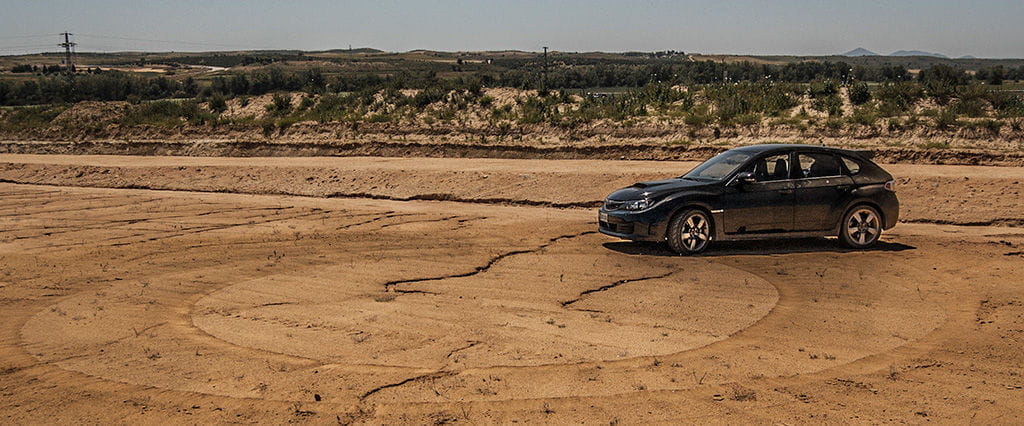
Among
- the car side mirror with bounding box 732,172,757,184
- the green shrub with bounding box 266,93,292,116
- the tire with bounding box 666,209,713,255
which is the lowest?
the tire with bounding box 666,209,713,255

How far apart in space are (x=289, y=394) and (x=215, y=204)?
551 inches

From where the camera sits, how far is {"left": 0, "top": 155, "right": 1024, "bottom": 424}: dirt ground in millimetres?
6699

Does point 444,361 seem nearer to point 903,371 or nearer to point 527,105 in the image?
point 903,371

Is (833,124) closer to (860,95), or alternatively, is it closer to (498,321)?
A: (860,95)

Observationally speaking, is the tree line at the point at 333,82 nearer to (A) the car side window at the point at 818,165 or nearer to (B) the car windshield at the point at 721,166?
(B) the car windshield at the point at 721,166

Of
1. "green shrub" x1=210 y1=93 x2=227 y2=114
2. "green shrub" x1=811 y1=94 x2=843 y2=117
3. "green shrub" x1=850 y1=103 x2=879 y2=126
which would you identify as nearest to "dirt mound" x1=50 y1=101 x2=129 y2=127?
"green shrub" x1=210 y1=93 x2=227 y2=114

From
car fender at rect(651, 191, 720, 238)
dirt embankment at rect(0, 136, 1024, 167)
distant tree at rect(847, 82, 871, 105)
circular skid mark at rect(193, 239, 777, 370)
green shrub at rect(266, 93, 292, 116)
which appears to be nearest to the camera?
circular skid mark at rect(193, 239, 777, 370)

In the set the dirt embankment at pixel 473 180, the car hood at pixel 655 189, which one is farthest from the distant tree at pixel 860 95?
the car hood at pixel 655 189

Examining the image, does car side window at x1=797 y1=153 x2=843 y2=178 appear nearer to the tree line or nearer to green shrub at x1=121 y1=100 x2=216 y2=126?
green shrub at x1=121 y1=100 x2=216 y2=126

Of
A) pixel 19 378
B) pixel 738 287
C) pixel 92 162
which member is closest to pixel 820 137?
pixel 738 287

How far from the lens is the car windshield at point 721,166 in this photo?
12875 mm

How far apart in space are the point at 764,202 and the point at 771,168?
58 centimetres

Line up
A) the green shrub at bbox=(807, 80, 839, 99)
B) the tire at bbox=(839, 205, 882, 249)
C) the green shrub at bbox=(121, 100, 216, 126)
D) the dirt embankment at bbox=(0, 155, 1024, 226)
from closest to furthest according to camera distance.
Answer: the tire at bbox=(839, 205, 882, 249), the dirt embankment at bbox=(0, 155, 1024, 226), the green shrub at bbox=(807, 80, 839, 99), the green shrub at bbox=(121, 100, 216, 126)

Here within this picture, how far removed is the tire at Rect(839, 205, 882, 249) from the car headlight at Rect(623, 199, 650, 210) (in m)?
2.96
